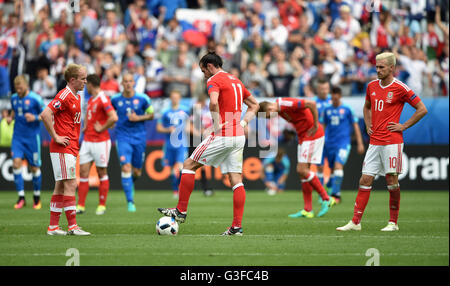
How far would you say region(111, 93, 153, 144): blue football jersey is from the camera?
1482 centimetres

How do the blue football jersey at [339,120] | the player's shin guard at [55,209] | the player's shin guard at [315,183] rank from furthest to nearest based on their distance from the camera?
the blue football jersey at [339,120], the player's shin guard at [315,183], the player's shin guard at [55,209]

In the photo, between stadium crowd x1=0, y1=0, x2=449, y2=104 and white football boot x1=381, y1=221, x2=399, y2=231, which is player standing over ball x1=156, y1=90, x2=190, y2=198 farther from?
white football boot x1=381, y1=221, x2=399, y2=231

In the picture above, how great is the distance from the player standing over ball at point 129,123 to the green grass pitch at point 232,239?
92 cm

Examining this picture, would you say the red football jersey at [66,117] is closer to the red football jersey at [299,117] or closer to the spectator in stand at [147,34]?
the red football jersey at [299,117]

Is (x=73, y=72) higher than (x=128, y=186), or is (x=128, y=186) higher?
(x=73, y=72)

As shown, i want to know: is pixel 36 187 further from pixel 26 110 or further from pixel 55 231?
pixel 55 231

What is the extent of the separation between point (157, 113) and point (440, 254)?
13006 millimetres

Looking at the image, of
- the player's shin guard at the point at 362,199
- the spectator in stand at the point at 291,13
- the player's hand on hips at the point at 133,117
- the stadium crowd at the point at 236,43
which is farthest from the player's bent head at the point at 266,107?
the spectator in stand at the point at 291,13

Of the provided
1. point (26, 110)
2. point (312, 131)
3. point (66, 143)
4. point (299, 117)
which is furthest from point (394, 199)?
point (26, 110)

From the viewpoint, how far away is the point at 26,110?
14.9 meters

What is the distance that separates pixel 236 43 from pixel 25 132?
10517 mm

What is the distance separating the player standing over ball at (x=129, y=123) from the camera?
14.7 meters
